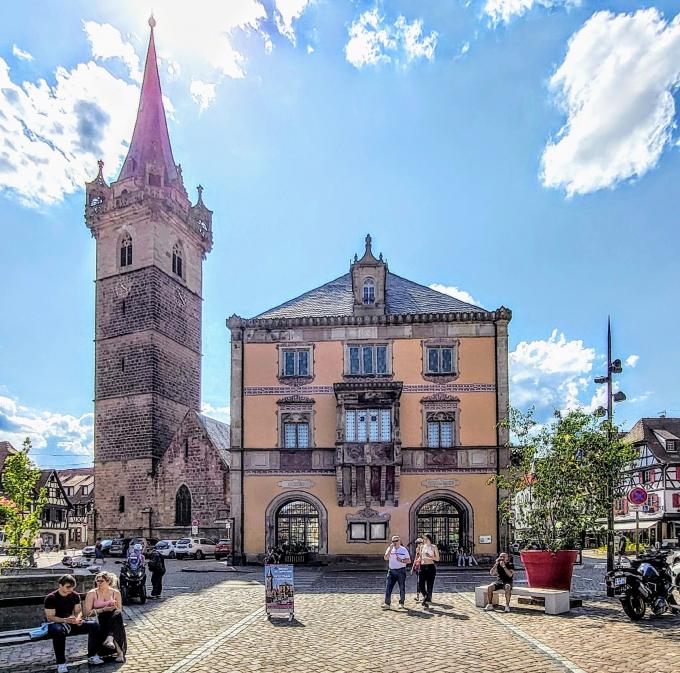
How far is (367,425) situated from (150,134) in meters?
37.8

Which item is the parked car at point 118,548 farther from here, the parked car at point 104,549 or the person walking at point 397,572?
the person walking at point 397,572

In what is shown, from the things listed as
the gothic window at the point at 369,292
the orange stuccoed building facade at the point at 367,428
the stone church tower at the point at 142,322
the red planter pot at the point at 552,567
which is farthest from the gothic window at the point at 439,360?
the stone church tower at the point at 142,322

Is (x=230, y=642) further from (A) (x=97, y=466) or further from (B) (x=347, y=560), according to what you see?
(A) (x=97, y=466)

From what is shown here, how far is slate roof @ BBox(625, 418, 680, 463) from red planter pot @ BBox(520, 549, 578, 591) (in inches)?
1755

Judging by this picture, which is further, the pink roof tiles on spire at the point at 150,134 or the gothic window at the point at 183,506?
the pink roof tiles on spire at the point at 150,134

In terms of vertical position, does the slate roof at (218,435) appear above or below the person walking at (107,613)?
above

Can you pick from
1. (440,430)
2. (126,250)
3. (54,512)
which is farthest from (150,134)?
(54,512)

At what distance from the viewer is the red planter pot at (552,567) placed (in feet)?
57.7

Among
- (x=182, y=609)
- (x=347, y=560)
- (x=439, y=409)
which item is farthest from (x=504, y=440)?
(x=182, y=609)

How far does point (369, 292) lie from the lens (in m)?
36.9

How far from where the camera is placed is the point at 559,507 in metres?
18.8

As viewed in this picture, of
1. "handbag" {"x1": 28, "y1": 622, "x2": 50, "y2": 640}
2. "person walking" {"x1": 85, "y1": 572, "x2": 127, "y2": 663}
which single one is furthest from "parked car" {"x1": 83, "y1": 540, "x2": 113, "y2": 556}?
"handbag" {"x1": 28, "y1": 622, "x2": 50, "y2": 640}

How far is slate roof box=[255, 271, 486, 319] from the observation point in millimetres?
36594

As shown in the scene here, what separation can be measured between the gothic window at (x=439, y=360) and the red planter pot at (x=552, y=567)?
17.7 meters
